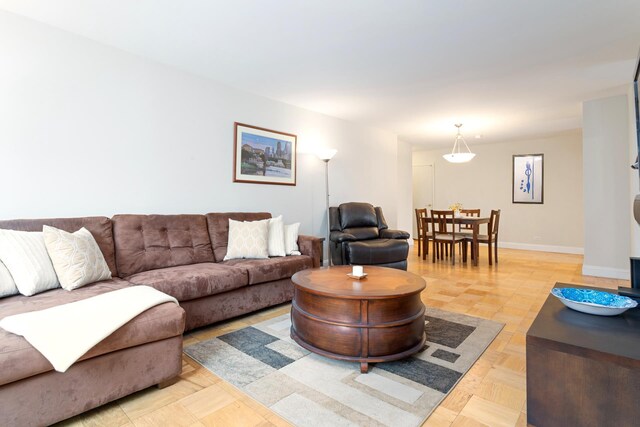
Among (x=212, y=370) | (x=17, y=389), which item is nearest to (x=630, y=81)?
(x=212, y=370)

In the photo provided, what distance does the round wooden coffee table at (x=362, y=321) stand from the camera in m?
1.85

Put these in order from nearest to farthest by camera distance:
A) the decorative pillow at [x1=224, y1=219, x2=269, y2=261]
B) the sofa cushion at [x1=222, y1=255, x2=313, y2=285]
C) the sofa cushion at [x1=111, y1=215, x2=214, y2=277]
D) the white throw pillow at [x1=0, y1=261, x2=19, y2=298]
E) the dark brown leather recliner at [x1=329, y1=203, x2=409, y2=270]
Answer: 1. the white throw pillow at [x1=0, y1=261, x2=19, y2=298]
2. the sofa cushion at [x1=111, y1=215, x2=214, y2=277]
3. the sofa cushion at [x1=222, y1=255, x2=313, y2=285]
4. the decorative pillow at [x1=224, y1=219, x2=269, y2=261]
5. the dark brown leather recliner at [x1=329, y1=203, x2=409, y2=270]

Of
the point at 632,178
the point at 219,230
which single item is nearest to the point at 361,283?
the point at 219,230

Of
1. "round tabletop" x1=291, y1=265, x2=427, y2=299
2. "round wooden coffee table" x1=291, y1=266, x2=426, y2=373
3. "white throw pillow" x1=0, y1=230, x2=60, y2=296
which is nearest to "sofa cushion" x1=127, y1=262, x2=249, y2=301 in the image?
"white throw pillow" x1=0, y1=230, x2=60, y2=296

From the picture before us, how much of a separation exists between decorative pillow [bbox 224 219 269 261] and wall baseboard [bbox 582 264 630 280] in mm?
4327

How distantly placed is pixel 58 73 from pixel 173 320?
7.26ft

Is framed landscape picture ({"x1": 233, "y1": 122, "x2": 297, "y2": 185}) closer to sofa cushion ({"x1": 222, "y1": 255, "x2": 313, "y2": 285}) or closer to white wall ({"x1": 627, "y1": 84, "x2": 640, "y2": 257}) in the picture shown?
sofa cushion ({"x1": 222, "y1": 255, "x2": 313, "y2": 285})

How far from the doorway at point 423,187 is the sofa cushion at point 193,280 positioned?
6.30 m

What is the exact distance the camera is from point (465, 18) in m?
2.33

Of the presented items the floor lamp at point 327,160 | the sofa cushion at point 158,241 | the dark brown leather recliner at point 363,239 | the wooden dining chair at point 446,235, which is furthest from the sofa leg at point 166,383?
the wooden dining chair at point 446,235

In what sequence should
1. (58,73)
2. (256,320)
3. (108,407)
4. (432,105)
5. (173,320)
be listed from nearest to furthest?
(108,407), (173,320), (58,73), (256,320), (432,105)

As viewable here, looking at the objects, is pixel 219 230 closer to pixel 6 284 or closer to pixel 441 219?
pixel 6 284

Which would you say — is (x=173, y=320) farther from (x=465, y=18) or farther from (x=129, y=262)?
(x=465, y=18)

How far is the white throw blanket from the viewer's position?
131 cm
